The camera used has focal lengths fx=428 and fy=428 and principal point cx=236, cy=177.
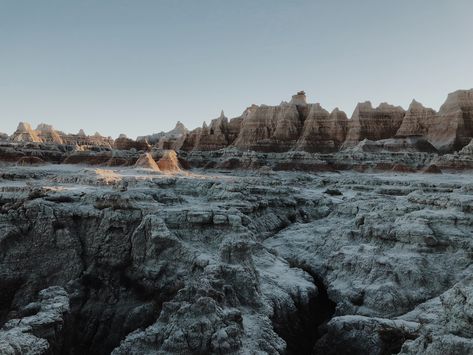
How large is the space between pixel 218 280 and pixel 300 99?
7634 centimetres

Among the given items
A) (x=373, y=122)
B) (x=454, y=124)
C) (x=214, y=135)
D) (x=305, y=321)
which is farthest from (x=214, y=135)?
(x=305, y=321)

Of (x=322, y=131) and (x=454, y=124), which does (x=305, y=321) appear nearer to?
(x=454, y=124)

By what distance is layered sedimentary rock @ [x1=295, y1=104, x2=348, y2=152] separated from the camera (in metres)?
70.9

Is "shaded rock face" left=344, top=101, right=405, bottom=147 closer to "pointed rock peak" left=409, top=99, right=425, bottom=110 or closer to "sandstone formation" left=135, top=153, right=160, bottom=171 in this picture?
"pointed rock peak" left=409, top=99, right=425, bottom=110

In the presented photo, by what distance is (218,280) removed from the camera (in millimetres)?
11961

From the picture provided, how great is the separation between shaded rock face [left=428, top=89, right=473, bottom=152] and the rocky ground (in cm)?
4715

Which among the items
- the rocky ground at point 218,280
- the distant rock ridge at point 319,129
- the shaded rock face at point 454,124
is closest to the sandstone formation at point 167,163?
the distant rock ridge at point 319,129

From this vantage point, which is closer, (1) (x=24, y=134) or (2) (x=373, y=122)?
(2) (x=373, y=122)

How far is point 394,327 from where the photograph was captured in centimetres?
1156

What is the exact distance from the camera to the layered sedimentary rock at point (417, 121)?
6619 centimetres

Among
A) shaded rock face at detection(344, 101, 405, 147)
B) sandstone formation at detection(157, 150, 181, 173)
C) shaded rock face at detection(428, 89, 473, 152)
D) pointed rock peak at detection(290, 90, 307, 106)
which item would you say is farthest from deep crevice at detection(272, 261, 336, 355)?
pointed rock peak at detection(290, 90, 307, 106)

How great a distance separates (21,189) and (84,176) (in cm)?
661

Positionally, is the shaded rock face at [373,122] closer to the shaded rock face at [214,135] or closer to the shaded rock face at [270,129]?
the shaded rock face at [270,129]

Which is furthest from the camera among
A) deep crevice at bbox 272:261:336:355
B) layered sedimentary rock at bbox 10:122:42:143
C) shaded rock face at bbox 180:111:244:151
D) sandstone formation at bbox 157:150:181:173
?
layered sedimentary rock at bbox 10:122:42:143
